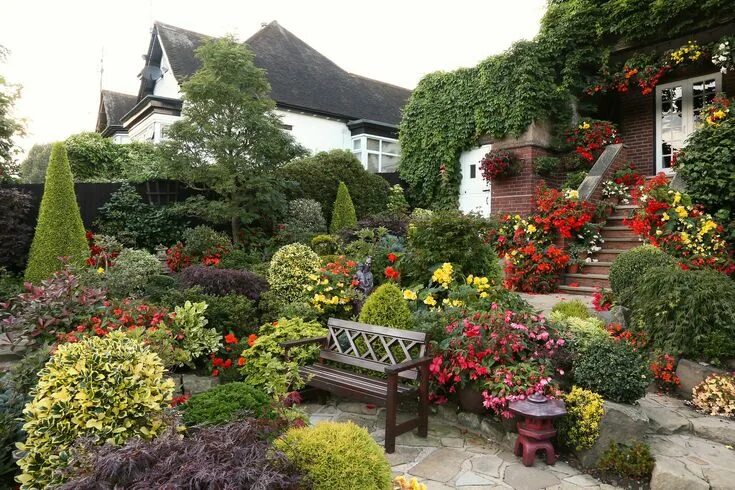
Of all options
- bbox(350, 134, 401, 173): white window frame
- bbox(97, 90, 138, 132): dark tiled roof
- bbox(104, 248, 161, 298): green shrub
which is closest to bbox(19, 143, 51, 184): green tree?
bbox(97, 90, 138, 132): dark tiled roof

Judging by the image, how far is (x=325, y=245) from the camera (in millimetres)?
9305

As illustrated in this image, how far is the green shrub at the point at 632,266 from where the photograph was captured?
248 inches

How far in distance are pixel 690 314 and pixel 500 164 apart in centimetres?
679

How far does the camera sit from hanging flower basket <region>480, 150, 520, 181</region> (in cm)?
1109

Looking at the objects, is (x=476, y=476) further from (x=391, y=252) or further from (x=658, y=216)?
(x=658, y=216)

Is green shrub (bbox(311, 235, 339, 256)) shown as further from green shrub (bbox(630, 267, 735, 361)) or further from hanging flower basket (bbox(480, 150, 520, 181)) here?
green shrub (bbox(630, 267, 735, 361))

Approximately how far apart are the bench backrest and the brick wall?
384 inches

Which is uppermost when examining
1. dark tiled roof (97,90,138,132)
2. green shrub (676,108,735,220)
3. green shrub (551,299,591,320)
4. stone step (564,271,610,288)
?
dark tiled roof (97,90,138,132)

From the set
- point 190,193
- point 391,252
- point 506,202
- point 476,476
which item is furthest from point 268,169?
point 476,476

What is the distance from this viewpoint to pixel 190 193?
1146 centimetres

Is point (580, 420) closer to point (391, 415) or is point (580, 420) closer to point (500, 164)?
point (391, 415)

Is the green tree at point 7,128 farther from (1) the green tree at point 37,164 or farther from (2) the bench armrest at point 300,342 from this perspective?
(1) the green tree at point 37,164

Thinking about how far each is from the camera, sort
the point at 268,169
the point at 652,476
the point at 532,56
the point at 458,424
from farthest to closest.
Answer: the point at 532,56 → the point at 268,169 → the point at 458,424 → the point at 652,476

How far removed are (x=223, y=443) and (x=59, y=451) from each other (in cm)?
109
